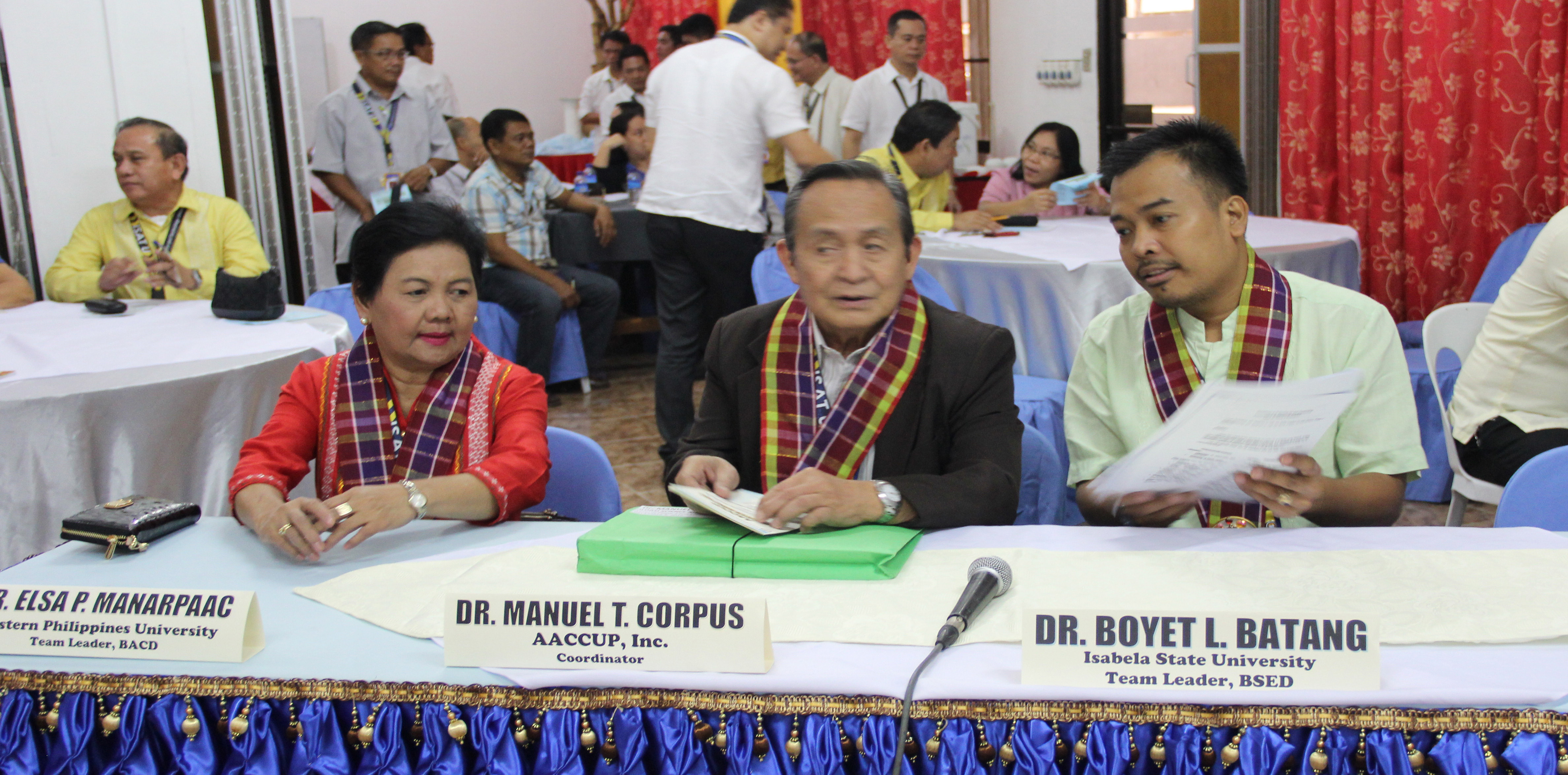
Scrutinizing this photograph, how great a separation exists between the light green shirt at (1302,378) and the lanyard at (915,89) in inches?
159

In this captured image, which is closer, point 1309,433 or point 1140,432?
point 1309,433

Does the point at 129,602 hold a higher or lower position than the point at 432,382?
lower

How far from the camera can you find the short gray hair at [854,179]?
1.56m

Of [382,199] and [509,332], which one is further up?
[382,199]

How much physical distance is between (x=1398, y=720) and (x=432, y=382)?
1.27m

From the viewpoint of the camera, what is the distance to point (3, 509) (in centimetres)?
211

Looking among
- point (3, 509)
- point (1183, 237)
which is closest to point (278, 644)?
point (1183, 237)

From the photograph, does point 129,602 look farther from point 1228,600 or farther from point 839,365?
point 1228,600

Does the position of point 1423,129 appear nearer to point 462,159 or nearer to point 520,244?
point 520,244

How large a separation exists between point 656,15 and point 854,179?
8.08 m

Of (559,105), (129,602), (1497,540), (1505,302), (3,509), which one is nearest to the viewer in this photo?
(129,602)

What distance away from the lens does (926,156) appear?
4043mm

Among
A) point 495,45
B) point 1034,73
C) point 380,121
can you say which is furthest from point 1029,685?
point 495,45

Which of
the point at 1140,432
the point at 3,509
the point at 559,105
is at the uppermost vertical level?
the point at 559,105
